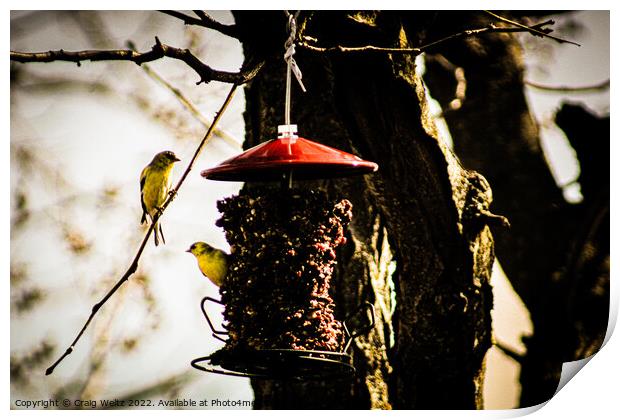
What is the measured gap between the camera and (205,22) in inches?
104

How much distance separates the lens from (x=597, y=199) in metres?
3.55

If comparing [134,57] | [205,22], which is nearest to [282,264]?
[134,57]

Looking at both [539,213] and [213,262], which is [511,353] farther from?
[213,262]

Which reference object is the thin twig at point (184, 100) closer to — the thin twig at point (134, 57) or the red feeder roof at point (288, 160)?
the thin twig at point (134, 57)

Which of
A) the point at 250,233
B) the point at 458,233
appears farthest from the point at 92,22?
the point at 458,233

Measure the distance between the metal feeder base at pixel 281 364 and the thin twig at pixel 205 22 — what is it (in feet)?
3.70

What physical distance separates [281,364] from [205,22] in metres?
1.21

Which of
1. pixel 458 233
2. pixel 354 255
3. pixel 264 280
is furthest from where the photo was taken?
pixel 354 255

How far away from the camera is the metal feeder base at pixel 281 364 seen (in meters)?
2.23

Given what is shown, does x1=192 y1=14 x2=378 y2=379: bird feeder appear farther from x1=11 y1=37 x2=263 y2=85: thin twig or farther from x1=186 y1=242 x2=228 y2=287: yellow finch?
x1=11 y1=37 x2=263 y2=85: thin twig

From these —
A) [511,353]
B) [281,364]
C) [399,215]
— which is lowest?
[511,353]

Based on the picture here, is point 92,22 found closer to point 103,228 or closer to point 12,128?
point 12,128

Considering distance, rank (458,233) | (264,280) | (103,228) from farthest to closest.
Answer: (103,228), (458,233), (264,280)
